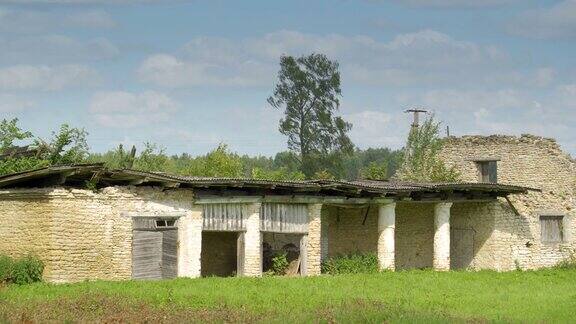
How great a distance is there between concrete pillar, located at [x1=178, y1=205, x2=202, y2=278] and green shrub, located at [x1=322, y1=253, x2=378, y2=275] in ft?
18.0

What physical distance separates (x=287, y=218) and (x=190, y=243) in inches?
133

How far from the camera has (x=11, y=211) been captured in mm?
24516

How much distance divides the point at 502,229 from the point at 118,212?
14967 mm

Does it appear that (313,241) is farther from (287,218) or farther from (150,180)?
(150,180)

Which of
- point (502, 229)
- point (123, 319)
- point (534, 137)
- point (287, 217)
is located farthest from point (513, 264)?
point (123, 319)

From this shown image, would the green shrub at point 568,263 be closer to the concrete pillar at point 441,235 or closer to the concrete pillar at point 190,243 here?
the concrete pillar at point 441,235

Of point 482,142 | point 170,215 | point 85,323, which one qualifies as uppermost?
point 482,142

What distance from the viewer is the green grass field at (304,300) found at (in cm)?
1711

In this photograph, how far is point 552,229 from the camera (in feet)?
117

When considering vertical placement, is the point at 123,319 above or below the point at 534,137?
below

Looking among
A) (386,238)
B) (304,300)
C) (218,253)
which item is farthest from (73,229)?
(386,238)

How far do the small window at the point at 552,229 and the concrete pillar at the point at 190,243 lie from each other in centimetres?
1451

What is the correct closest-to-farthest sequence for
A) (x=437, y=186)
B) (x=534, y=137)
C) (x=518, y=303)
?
(x=518, y=303) < (x=437, y=186) < (x=534, y=137)

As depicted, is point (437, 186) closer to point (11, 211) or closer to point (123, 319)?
point (11, 211)
